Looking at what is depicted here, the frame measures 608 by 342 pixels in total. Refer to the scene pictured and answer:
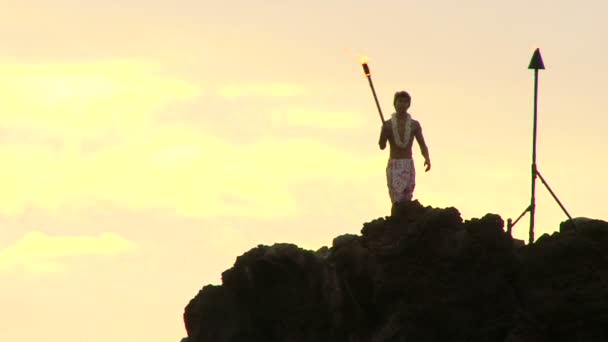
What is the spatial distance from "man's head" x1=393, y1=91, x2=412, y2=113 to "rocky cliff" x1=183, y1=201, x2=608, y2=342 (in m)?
2.46

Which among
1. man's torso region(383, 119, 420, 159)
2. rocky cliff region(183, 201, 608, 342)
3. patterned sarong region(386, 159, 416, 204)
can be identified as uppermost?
man's torso region(383, 119, 420, 159)

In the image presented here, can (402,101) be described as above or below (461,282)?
above

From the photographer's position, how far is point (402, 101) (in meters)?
80.2

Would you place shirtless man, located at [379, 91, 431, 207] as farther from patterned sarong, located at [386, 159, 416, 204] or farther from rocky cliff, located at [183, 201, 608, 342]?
→ rocky cliff, located at [183, 201, 608, 342]

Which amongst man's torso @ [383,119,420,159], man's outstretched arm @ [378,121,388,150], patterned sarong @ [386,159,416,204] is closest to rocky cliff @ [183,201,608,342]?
patterned sarong @ [386,159,416,204]

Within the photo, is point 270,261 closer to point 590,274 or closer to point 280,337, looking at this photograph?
point 280,337

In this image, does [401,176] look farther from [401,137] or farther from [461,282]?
[461,282]

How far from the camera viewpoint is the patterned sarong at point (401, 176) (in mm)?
80438

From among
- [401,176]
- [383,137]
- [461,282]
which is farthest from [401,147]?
[461,282]

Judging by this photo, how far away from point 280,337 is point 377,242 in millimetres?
4381

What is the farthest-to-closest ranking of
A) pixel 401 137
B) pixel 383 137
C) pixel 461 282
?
pixel 383 137 → pixel 401 137 → pixel 461 282

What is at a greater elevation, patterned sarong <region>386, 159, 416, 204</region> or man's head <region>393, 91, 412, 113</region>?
man's head <region>393, 91, 412, 113</region>

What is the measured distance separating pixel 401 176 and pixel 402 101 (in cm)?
195

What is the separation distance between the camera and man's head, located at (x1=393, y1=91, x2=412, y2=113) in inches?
3150
